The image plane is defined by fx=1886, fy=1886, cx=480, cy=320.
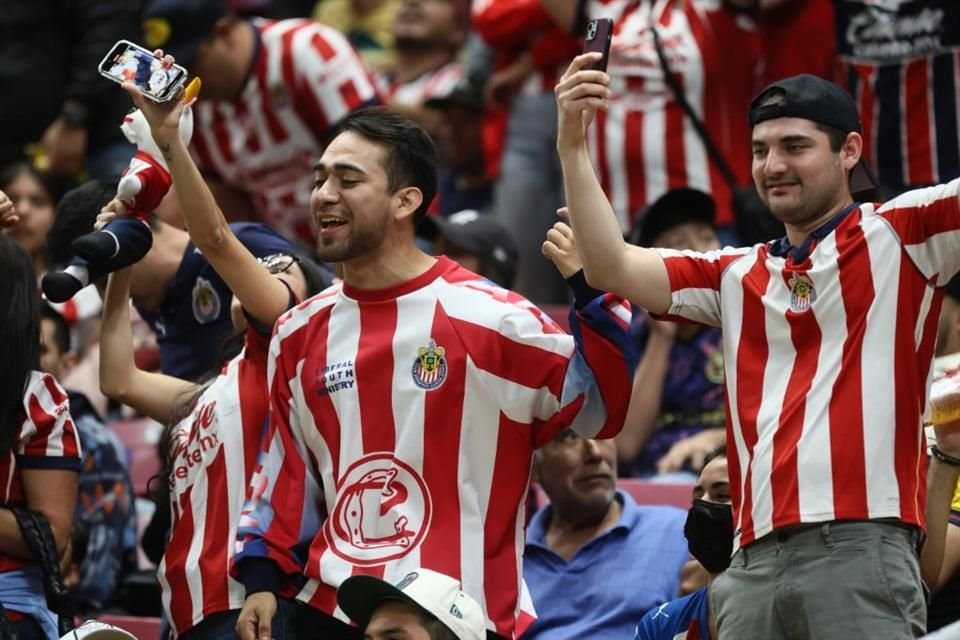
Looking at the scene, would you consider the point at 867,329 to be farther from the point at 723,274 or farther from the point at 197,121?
the point at 197,121

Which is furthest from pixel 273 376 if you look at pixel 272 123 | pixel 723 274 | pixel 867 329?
pixel 272 123

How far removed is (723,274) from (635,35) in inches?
130

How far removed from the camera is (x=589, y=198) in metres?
4.54

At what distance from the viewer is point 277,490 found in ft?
16.6

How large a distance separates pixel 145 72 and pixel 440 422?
1332 millimetres

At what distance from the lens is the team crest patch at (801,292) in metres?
4.48

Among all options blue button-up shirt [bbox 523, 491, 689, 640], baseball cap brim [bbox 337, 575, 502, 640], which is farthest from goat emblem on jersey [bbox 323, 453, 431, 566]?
blue button-up shirt [bbox 523, 491, 689, 640]

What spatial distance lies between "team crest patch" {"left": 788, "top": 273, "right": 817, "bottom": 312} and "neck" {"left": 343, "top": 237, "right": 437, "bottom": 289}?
1.04m

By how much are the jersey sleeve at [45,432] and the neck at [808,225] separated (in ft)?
7.20

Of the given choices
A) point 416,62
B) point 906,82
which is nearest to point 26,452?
point 906,82

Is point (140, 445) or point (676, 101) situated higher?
point (676, 101)

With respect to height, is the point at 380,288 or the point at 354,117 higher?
the point at 354,117

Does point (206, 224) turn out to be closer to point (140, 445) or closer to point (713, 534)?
point (713, 534)

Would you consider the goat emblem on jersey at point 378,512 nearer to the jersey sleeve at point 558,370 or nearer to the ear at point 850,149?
the jersey sleeve at point 558,370
